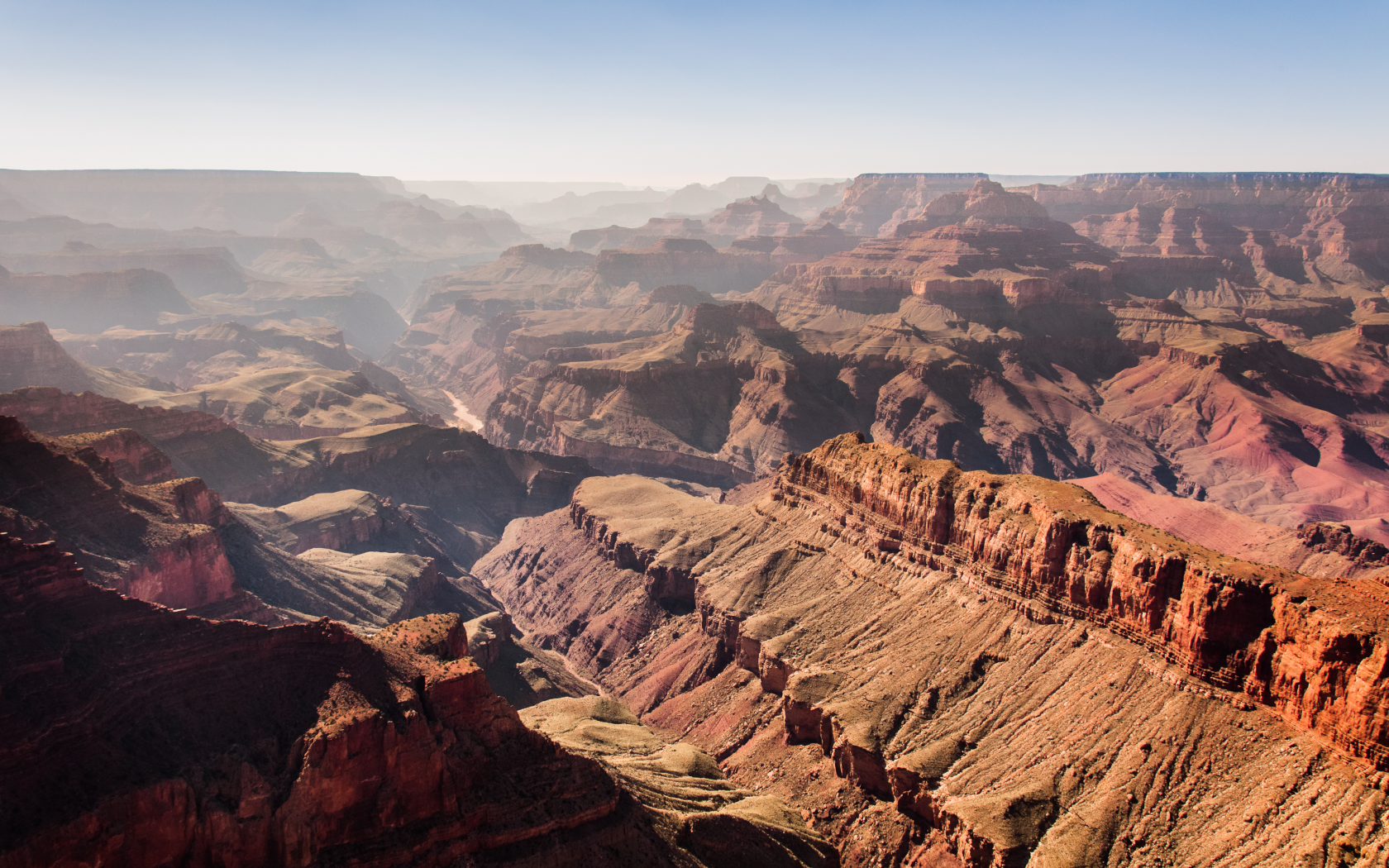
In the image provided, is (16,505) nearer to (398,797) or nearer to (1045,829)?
(398,797)

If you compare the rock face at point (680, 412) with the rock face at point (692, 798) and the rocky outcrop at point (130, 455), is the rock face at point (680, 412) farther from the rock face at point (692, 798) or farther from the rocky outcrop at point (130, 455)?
the rock face at point (692, 798)

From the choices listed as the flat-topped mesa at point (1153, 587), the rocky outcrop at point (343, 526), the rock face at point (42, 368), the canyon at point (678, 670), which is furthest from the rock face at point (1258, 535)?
the rock face at point (42, 368)

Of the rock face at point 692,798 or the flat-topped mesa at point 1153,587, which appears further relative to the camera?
the rock face at point 692,798

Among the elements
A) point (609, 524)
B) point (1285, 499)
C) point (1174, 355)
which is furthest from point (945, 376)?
point (609, 524)

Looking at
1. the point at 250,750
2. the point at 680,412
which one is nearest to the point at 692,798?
the point at 250,750

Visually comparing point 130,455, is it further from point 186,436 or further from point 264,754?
point 264,754
